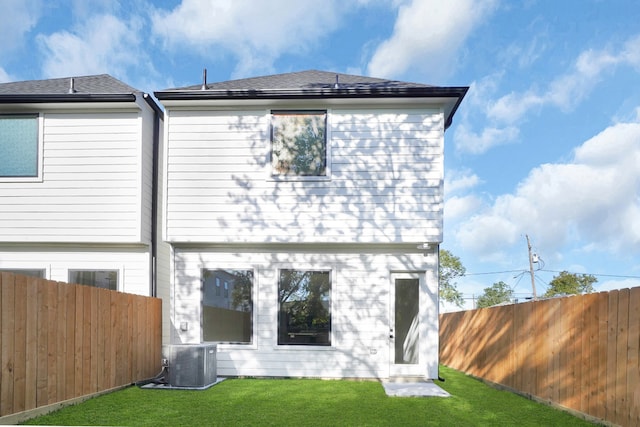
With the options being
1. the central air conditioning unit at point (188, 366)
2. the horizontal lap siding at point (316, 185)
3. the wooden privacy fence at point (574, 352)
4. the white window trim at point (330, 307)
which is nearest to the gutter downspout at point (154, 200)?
the horizontal lap siding at point (316, 185)

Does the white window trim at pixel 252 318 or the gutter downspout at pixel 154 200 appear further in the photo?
the gutter downspout at pixel 154 200

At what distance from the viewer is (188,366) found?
8.34 m

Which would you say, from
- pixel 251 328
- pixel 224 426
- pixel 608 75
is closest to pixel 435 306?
pixel 251 328

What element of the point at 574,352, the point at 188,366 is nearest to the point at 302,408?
the point at 188,366

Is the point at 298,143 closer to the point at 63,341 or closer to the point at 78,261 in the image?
the point at 78,261

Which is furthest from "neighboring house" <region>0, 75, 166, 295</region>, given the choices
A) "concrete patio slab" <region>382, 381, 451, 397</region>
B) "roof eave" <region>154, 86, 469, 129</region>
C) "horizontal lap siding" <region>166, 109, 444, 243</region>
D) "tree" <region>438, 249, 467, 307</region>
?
"tree" <region>438, 249, 467, 307</region>

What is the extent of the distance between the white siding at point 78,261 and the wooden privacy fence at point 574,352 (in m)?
7.38

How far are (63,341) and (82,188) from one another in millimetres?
4411

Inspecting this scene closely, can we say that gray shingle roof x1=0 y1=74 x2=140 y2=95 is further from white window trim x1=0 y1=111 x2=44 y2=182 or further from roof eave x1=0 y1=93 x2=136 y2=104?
white window trim x1=0 y1=111 x2=44 y2=182

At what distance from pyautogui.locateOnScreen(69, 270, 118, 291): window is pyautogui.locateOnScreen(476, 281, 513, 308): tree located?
3017 centimetres

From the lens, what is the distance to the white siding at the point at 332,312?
30.4 ft

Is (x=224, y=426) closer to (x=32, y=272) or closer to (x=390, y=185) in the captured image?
(x=390, y=185)

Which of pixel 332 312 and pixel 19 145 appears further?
pixel 19 145

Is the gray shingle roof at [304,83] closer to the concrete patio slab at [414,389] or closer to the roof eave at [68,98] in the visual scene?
the roof eave at [68,98]
